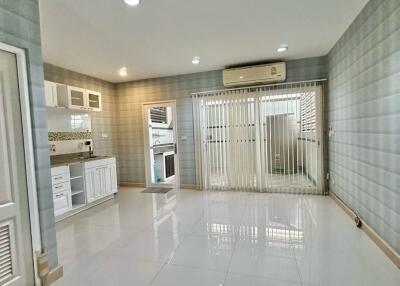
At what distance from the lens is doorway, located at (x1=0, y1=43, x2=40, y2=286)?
1810 mm

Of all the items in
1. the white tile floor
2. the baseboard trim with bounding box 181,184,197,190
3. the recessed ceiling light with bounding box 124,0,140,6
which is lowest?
the white tile floor

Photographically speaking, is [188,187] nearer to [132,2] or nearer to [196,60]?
[196,60]

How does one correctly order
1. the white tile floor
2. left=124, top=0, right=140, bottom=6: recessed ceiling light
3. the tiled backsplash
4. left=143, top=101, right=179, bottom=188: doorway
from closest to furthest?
the white tile floor
left=124, top=0, right=140, bottom=6: recessed ceiling light
the tiled backsplash
left=143, top=101, right=179, bottom=188: doorway

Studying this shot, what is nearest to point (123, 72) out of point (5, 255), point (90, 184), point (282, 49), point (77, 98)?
point (77, 98)

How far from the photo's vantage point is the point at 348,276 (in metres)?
1.97

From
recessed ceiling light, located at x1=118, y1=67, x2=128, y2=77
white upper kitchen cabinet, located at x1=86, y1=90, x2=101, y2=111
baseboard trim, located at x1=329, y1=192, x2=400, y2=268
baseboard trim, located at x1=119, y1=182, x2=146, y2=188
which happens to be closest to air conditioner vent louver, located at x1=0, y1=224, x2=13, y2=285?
white upper kitchen cabinet, located at x1=86, y1=90, x2=101, y2=111

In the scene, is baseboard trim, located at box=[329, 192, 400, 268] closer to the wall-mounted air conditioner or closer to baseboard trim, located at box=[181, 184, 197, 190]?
the wall-mounted air conditioner

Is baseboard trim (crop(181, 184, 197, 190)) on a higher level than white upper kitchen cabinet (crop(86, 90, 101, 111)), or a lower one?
lower

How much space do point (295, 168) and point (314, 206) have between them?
35.2 inches

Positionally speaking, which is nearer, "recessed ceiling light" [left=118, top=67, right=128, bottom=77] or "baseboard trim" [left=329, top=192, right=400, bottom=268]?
"baseboard trim" [left=329, top=192, right=400, bottom=268]

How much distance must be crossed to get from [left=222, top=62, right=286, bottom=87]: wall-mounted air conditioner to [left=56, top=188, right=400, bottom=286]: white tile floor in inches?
88.0

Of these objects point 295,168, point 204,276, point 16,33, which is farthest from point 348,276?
point 16,33

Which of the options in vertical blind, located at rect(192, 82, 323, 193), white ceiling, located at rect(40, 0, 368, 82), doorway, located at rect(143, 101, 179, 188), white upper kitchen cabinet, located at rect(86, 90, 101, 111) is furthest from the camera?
doorway, located at rect(143, 101, 179, 188)

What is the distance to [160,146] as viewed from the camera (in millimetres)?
5770
